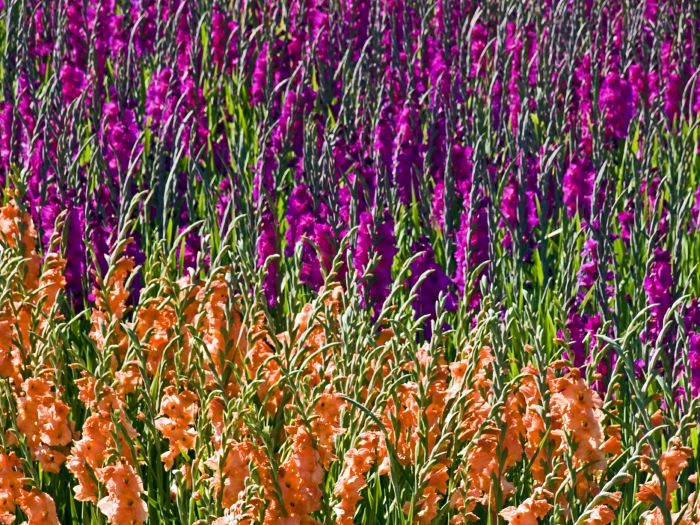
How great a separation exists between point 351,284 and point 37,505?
107 centimetres

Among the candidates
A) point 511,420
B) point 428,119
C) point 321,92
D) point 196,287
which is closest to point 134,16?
point 321,92

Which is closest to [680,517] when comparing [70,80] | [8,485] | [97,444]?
[97,444]

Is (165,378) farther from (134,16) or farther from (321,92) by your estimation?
(134,16)

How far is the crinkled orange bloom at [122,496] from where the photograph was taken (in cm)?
222

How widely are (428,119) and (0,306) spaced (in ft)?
7.93

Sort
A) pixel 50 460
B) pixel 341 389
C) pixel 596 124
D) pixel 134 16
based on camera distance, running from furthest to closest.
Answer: pixel 134 16
pixel 596 124
pixel 341 389
pixel 50 460

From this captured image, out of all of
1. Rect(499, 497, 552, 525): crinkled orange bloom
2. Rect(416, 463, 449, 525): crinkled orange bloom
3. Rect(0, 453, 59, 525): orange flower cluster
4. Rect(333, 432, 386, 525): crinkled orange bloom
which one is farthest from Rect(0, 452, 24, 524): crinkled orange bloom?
Rect(499, 497, 552, 525): crinkled orange bloom

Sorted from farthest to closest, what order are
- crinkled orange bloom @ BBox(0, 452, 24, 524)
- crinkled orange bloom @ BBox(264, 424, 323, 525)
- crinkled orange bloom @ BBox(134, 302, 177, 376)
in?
crinkled orange bloom @ BBox(134, 302, 177, 376), crinkled orange bloom @ BBox(0, 452, 24, 524), crinkled orange bloom @ BBox(264, 424, 323, 525)

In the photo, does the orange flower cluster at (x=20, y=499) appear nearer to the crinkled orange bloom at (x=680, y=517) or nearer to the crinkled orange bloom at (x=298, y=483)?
the crinkled orange bloom at (x=298, y=483)

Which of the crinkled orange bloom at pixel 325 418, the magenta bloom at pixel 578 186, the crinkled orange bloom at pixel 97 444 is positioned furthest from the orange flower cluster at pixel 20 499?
the magenta bloom at pixel 578 186

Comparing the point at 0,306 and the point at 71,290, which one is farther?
the point at 71,290

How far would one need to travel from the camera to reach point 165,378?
3041 millimetres

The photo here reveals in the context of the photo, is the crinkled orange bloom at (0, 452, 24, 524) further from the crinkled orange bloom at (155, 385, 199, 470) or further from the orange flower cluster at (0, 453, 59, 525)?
the crinkled orange bloom at (155, 385, 199, 470)

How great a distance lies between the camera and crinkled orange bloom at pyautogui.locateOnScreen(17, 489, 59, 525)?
2.25 meters
